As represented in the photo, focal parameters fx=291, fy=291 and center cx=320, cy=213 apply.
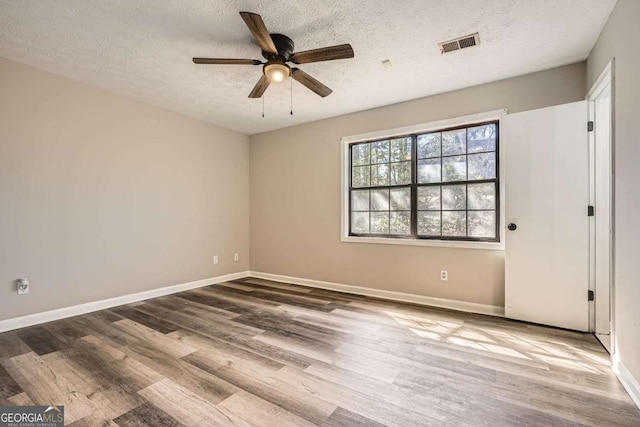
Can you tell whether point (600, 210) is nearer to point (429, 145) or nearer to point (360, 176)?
point (429, 145)

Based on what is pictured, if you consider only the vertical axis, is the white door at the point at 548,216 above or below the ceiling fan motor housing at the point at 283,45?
below

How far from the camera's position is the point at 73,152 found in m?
3.27

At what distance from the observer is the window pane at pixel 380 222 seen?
4.08 m

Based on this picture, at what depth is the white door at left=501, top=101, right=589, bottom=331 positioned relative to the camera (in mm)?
2717

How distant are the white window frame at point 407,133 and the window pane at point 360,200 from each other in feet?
0.32

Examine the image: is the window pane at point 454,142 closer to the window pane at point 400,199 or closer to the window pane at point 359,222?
the window pane at point 400,199

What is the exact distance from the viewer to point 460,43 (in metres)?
2.55

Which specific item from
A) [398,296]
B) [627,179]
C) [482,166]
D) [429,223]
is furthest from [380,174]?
[627,179]

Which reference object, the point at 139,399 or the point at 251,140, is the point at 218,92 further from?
the point at 139,399

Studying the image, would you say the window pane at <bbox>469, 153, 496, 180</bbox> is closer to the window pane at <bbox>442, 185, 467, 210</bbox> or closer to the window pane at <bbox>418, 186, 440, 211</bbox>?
the window pane at <bbox>442, 185, 467, 210</bbox>

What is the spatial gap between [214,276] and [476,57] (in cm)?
456

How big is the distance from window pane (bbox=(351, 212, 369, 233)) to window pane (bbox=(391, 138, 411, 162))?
2.93 ft

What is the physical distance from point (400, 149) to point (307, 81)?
5.96 ft

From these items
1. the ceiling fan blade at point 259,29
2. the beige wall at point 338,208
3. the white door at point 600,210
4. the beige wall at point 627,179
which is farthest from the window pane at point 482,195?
the ceiling fan blade at point 259,29
